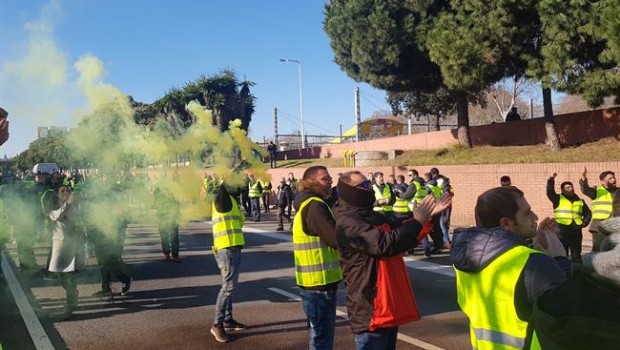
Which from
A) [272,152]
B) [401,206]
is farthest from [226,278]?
[272,152]

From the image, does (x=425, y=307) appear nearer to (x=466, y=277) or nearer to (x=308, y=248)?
(x=308, y=248)

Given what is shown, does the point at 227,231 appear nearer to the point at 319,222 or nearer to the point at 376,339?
the point at 319,222

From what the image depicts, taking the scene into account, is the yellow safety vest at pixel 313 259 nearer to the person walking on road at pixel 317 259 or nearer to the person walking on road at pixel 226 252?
the person walking on road at pixel 317 259

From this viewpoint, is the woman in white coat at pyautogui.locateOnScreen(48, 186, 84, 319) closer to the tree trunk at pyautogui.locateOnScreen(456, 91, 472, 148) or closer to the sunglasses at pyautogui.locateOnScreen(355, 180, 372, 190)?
the sunglasses at pyautogui.locateOnScreen(355, 180, 372, 190)

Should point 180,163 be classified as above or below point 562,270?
above

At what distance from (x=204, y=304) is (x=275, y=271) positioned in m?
2.56

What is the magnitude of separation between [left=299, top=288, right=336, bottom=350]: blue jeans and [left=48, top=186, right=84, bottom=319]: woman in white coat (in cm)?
458

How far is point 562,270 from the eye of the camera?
2172mm

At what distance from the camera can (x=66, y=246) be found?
741 centimetres

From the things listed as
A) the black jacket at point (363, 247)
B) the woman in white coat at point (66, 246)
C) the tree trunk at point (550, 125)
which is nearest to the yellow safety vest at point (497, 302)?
A: the black jacket at point (363, 247)

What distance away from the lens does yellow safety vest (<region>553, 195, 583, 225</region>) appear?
346 inches

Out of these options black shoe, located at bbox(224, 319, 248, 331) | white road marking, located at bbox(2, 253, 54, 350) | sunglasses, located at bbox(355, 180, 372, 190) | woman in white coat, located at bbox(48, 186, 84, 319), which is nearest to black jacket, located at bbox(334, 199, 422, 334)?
sunglasses, located at bbox(355, 180, 372, 190)

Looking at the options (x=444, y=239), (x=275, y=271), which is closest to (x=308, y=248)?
(x=275, y=271)

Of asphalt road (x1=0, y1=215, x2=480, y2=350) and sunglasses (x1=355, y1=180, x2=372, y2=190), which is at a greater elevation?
sunglasses (x1=355, y1=180, x2=372, y2=190)
